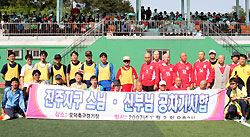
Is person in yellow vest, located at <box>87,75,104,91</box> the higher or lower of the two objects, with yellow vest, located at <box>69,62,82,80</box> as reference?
lower

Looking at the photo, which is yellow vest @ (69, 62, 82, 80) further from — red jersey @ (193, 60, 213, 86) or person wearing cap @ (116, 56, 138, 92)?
red jersey @ (193, 60, 213, 86)

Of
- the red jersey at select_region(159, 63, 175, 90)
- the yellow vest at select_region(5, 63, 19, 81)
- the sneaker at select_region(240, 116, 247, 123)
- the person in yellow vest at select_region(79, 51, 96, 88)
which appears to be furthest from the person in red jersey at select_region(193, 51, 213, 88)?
the yellow vest at select_region(5, 63, 19, 81)

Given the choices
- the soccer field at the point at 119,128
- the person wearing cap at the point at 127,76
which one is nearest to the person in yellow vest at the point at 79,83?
the soccer field at the point at 119,128

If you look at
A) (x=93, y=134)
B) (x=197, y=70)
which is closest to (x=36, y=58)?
(x=197, y=70)

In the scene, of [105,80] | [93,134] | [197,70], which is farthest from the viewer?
[197,70]

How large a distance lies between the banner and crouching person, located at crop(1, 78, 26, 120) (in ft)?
1.18

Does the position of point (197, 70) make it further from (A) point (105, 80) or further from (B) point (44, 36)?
(B) point (44, 36)

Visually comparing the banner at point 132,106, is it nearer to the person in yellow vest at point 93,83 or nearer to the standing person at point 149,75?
the person in yellow vest at point 93,83

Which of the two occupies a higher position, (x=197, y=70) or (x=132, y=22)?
(x=132, y=22)

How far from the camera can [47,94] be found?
10.0 meters

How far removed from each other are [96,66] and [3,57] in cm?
1140

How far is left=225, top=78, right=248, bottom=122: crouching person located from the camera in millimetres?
9930

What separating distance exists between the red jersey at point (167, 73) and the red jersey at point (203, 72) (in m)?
0.72

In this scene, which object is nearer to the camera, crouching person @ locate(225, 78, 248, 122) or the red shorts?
crouching person @ locate(225, 78, 248, 122)
